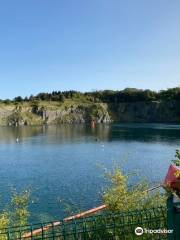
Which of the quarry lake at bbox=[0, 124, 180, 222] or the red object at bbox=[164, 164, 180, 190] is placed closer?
the red object at bbox=[164, 164, 180, 190]

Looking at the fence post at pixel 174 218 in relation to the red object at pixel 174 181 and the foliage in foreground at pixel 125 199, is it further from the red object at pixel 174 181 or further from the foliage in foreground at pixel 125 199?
the foliage in foreground at pixel 125 199

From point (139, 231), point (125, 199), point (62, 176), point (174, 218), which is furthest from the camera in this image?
point (62, 176)

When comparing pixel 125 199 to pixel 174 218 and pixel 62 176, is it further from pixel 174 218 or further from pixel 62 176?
pixel 62 176

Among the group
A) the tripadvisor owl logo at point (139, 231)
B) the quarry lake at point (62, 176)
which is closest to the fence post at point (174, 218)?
the tripadvisor owl logo at point (139, 231)

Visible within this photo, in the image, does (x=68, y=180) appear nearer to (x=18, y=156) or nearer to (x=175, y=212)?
(x=18, y=156)

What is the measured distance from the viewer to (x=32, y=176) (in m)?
53.9

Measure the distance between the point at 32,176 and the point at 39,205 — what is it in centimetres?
1954

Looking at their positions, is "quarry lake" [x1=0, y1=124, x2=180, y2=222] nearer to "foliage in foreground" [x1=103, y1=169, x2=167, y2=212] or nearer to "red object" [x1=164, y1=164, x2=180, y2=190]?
"foliage in foreground" [x1=103, y1=169, x2=167, y2=212]

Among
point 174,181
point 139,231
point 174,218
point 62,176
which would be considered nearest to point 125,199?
point 174,181

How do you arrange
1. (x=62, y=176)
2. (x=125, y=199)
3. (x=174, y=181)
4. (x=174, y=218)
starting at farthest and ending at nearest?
1. (x=62, y=176)
2. (x=125, y=199)
3. (x=174, y=181)
4. (x=174, y=218)

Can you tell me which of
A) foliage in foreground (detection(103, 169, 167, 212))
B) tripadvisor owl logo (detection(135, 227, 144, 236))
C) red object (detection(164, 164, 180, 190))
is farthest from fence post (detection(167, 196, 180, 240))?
foliage in foreground (detection(103, 169, 167, 212))

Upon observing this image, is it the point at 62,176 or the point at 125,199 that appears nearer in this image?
the point at 125,199

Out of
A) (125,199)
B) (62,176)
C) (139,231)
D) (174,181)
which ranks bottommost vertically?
(62,176)

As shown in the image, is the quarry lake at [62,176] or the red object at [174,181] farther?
the quarry lake at [62,176]
